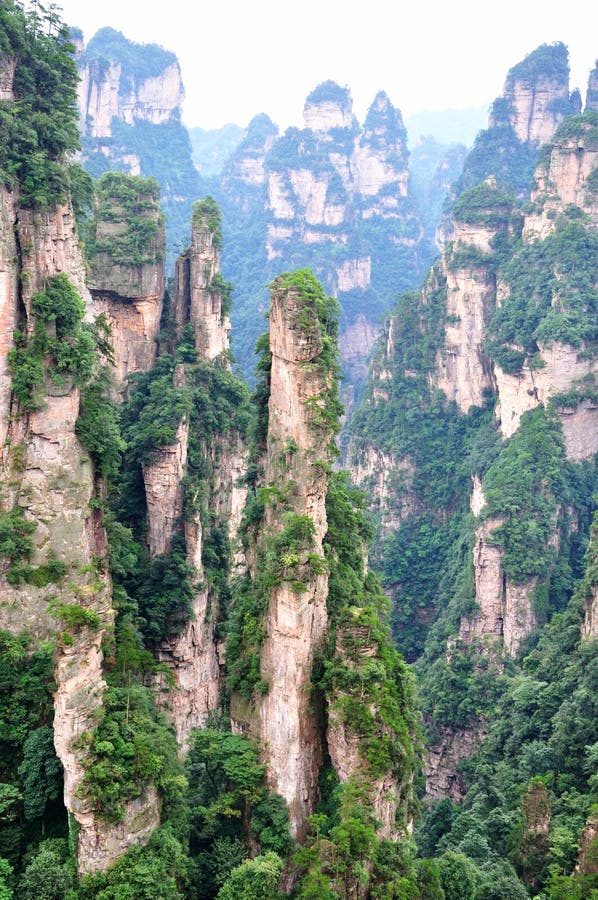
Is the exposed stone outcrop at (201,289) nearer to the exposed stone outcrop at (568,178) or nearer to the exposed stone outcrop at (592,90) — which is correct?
the exposed stone outcrop at (568,178)

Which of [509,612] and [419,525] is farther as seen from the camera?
[419,525]

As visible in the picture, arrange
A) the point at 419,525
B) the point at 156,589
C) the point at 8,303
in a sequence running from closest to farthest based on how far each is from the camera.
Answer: the point at 8,303 < the point at 156,589 < the point at 419,525

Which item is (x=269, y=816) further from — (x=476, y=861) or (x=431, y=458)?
(x=431, y=458)

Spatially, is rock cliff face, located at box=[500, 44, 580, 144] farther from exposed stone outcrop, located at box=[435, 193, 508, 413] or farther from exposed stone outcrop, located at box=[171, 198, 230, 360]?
Result: exposed stone outcrop, located at box=[171, 198, 230, 360]

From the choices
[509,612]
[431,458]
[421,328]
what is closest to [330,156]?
[421,328]

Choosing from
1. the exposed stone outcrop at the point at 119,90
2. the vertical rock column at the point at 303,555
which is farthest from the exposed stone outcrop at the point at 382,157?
the vertical rock column at the point at 303,555

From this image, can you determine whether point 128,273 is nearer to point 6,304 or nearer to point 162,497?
point 162,497

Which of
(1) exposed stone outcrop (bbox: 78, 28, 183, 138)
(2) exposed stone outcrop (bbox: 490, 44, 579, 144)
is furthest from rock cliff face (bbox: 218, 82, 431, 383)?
(2) exposed stone outcrop (bbox: 490, 44, 579, 144)
